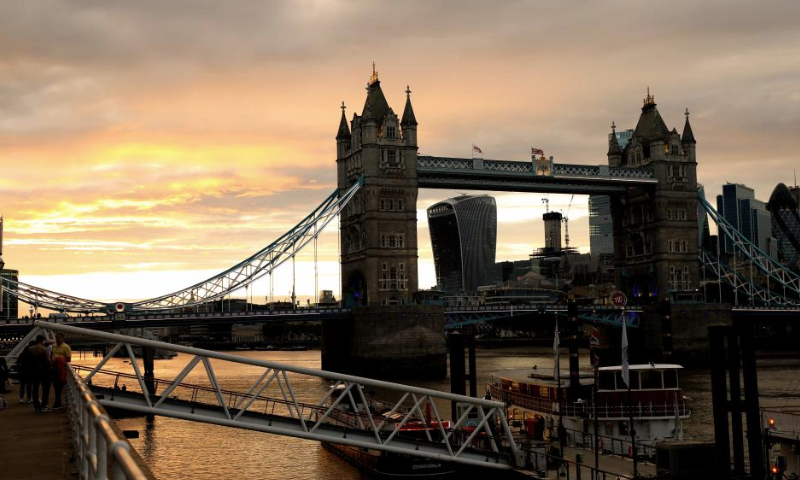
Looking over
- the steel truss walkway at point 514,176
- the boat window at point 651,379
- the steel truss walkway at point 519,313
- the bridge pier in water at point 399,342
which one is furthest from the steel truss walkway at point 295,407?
the steel truss walkway at point 514,176

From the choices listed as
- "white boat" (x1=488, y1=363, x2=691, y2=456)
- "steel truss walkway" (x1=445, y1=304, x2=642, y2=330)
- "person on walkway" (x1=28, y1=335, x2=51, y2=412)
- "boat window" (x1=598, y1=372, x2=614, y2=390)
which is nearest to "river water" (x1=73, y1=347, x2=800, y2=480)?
"white boat" (x1=488, y1=363, x2=691, y2=456)

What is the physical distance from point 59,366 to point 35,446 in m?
6.95

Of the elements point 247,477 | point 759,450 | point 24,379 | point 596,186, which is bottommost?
point 247,477

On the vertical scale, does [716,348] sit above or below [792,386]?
above

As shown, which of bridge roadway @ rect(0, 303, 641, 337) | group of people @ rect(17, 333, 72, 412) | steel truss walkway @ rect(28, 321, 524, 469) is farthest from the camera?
bridge roadway @ rect(0, 303, 641, 337)

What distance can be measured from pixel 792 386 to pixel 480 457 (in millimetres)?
57949

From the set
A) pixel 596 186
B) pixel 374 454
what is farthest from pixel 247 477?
pixel 596 186

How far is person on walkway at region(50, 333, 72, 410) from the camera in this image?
2198cm

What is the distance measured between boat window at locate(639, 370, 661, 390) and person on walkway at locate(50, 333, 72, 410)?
28.4 meters

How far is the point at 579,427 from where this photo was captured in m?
44.1

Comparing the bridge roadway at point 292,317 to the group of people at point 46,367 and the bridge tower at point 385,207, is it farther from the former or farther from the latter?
the group of people at point 46,367

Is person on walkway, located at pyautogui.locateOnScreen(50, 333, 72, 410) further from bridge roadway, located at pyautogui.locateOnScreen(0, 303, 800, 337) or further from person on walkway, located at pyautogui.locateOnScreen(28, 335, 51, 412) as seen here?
bridge roadway, located at pyautogui.locateOnScreen(0, 303, 800, 337)

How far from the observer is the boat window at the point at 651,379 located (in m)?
42.8

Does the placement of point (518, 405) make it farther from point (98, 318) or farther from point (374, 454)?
point (98, 318)
